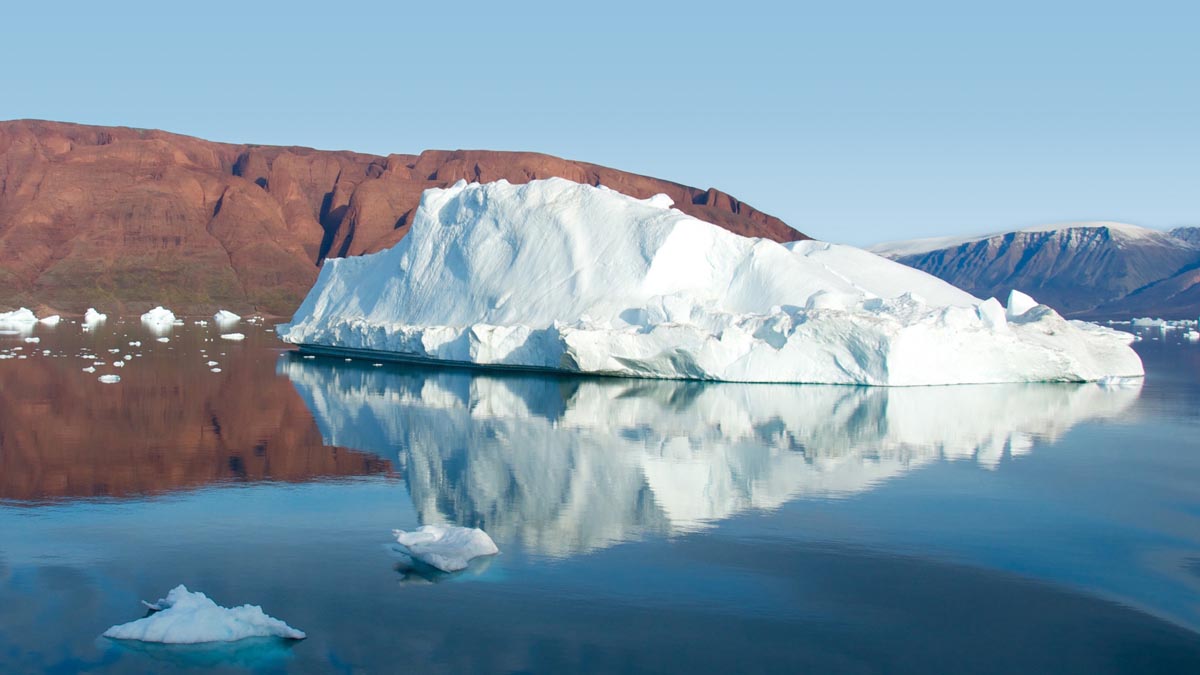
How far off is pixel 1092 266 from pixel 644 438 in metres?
180

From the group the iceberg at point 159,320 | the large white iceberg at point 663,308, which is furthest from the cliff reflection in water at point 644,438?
the iceberg at point 159,320

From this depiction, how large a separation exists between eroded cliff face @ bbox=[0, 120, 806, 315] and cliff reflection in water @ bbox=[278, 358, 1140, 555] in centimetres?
6283

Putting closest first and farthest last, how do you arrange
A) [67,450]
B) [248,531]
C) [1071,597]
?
[1071,597] → [248,531] → [67,450]

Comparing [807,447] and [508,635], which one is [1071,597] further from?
[807,447]

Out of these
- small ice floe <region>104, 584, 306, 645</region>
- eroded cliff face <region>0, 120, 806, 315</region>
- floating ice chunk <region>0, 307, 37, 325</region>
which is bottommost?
small ice floe <region>104, 584, 306, 645</region>

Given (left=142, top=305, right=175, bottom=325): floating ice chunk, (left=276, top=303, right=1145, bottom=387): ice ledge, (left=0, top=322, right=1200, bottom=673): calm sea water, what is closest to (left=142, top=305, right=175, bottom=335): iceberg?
(left=142, top=305, right=175, bottom=325): floating ice chunk

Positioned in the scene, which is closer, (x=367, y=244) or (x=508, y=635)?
(x=508, y=635)

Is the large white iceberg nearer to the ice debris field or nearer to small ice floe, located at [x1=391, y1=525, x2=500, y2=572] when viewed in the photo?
the ice debris field

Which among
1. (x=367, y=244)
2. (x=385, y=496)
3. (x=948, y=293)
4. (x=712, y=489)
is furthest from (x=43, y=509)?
(x=367, y=244)

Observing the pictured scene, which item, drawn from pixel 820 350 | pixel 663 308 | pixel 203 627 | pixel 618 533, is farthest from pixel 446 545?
pixel 663 308

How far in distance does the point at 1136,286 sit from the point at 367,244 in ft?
405

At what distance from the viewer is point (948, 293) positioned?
2811 centimetres

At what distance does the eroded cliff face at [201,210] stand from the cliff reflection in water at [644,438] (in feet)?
206

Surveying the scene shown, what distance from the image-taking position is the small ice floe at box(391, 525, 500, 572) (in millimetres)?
8578
